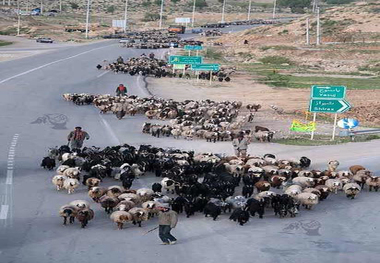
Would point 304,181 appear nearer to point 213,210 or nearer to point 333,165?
point 333,165

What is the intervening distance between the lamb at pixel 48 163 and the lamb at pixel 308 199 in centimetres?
1037

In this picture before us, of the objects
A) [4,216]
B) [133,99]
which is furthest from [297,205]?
[133,99]

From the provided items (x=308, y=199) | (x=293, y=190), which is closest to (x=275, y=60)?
(x=293, y=190)

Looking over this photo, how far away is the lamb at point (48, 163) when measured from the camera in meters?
31.4

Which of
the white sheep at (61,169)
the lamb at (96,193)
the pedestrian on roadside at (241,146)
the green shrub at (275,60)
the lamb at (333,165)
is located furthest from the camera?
the green shrub at (275,60)

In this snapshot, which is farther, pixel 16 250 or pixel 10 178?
pixel 10 178

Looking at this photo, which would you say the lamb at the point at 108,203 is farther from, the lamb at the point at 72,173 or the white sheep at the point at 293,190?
the white sheep at the point at 293,190

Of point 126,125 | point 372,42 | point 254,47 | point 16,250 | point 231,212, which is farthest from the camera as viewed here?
point 254,47

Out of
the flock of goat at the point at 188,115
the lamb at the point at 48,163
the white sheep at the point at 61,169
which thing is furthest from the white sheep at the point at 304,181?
the flock of goat at the point at 188,115

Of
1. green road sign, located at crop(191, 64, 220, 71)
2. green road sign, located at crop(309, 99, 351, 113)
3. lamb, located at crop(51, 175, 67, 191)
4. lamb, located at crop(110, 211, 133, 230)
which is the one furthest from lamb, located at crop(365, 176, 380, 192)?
green road sign, located at crop(191, 64, 220, 71)

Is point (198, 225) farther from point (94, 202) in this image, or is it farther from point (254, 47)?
point (254, 47)

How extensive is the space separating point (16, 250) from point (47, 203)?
532 cm

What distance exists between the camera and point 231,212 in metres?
25.6

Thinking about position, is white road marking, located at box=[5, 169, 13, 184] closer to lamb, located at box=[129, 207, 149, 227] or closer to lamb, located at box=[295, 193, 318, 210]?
lamb, located at box=[129, 207, 149, 227]
